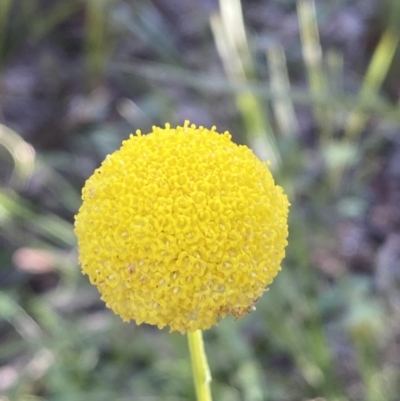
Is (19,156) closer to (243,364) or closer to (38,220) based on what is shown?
(38,220)

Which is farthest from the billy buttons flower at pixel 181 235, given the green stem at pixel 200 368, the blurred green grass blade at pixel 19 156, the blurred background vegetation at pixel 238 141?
the blurred green grass blade at pixel 19 156

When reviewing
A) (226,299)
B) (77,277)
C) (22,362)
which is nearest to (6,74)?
(77,277)

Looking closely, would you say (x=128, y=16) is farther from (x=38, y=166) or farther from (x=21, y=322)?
(x=21, y=322)

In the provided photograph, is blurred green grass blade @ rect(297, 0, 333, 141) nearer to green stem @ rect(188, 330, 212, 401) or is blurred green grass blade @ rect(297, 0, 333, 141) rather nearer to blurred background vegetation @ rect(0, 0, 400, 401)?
blurred background vegetation @ rect(0, 0, 400, 401)

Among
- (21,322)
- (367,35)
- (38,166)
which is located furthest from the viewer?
(367,35)

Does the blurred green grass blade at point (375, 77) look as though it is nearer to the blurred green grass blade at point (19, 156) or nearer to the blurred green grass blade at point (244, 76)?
the blurred green grass blade at point (244, 76)

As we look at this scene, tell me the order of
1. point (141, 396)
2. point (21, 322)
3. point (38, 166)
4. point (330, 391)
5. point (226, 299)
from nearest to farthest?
point (226, 299), point (330, 391), point (141, 396), point (21, 322), point (38, 166)
